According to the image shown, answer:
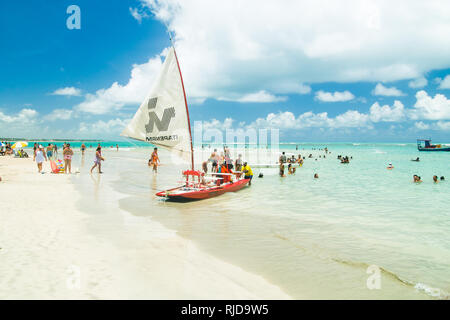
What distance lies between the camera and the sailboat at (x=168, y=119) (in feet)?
42.3

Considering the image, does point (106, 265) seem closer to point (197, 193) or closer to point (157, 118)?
point (197, 193)

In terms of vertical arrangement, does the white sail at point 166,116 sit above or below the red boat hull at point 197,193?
above

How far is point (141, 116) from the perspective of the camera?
13.4 meters

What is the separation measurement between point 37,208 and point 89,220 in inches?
111

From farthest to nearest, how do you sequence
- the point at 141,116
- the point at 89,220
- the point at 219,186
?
1. the point at 219,186
2. the point at 141,116
3. the point at 89,220

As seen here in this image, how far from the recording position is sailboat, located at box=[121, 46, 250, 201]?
42.3ft

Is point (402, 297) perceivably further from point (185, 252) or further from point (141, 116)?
point (141, 116)

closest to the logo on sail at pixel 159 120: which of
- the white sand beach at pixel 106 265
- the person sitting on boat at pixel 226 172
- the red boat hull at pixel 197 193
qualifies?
the red boat hull at pixel 197 193

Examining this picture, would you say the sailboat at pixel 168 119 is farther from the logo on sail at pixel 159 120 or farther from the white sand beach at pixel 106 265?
the white sand beach at pixel 106 265

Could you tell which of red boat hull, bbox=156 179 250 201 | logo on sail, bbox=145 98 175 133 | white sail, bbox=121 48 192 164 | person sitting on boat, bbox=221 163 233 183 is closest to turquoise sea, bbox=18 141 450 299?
red boat hull, bbox=156 179 250 201

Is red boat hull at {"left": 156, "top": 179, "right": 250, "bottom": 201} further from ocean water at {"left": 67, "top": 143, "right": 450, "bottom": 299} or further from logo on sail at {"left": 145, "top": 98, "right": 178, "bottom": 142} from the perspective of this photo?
logo on sail at {"left": 145, "top": 98, "right": 178, "bottom": 142}
